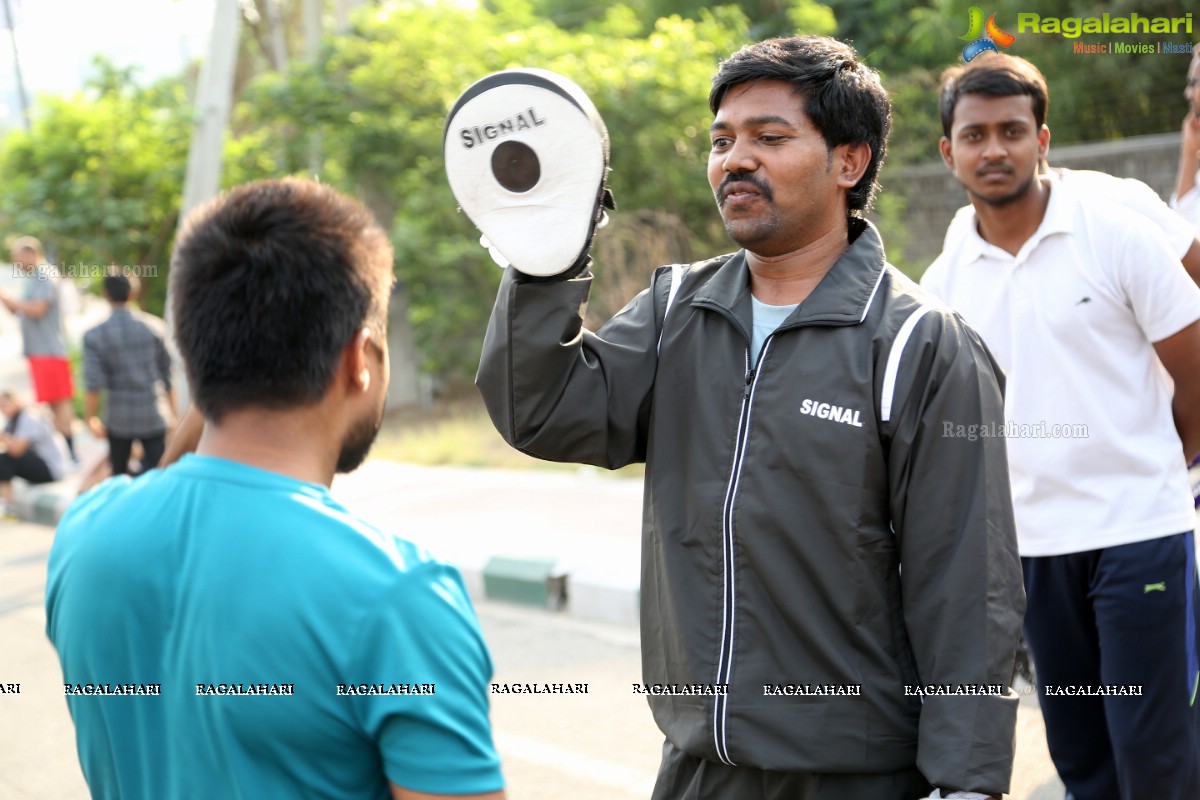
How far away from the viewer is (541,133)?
2.02 meters

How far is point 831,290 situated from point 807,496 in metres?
0.37

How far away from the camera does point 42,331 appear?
10.9 m

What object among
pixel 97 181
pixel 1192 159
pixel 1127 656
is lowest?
pixel 1127 656

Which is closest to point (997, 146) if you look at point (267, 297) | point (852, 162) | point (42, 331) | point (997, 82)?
point (997, 82)

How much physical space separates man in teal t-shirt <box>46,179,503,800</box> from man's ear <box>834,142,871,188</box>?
1.06m

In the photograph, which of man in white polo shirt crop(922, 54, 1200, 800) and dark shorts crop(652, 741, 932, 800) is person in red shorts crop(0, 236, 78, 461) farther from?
dark shorts crop(652, 741, 932, 800)

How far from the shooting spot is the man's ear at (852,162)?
A: 7.60 ft

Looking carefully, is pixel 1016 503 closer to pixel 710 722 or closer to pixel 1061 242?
pixel 1061 242

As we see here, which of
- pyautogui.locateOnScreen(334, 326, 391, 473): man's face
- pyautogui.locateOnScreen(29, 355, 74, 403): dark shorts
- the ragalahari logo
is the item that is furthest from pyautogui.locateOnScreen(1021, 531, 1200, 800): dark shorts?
pyautogui.locateOnScreen(29, 355, 74, 403): dark shorts

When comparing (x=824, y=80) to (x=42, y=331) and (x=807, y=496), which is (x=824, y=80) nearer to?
(x=807, y=496)

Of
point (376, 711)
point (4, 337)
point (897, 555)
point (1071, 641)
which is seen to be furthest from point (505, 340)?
point (4, 337)

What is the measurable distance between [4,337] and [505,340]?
34.0 m

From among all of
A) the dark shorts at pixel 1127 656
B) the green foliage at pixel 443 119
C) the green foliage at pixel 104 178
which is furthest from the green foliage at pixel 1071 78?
the dark shorts at pixel 1127 656

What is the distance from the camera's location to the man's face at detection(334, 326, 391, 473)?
1566 mm
